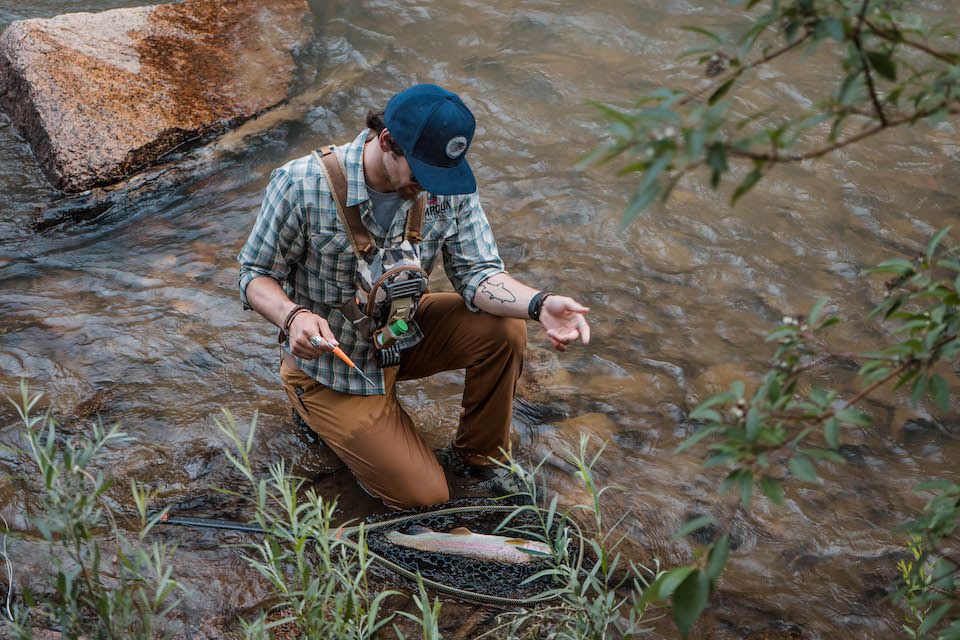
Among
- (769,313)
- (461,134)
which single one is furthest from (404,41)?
(461,134)

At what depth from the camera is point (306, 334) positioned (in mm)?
2965

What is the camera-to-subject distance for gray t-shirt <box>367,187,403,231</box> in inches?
127

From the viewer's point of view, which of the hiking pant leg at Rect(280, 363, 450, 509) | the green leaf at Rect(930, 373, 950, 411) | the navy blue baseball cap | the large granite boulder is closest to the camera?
the green leaf at Rect(930, 373, 950, 411)

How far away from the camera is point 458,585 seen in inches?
124

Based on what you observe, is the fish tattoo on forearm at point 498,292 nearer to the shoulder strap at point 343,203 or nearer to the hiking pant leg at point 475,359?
the hiking pant leg at point 475,359

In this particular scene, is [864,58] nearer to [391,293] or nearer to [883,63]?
[883,63]

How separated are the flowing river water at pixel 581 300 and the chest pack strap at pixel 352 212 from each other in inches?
45.9

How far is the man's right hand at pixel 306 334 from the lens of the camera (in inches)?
117

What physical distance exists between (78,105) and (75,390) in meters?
2.99

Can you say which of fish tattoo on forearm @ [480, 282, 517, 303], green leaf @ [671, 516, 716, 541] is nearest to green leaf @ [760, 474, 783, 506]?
green leaf @ [671, 516, 716, 541]

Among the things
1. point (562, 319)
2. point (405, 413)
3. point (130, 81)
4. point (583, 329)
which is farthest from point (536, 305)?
point (130, 81)

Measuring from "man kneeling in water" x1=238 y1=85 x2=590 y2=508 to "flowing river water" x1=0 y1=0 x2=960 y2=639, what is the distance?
43 cm

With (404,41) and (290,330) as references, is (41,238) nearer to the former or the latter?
(290,330)

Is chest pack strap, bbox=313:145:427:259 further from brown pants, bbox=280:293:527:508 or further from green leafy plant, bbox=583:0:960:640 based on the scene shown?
green leafy plant, bbox=583:0:960:640
